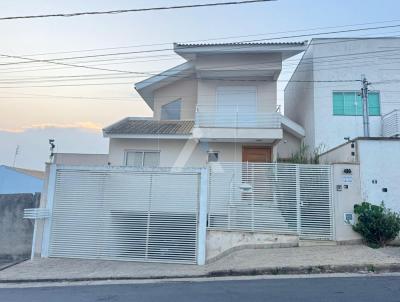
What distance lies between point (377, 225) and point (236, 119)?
23.9 ft

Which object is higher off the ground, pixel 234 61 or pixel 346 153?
pixel 234 61

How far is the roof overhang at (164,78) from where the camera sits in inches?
636

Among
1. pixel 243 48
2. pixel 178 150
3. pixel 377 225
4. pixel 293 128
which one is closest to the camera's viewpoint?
pixel 377 225

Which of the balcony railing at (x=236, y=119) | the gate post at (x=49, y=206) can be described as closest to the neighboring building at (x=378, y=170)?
the balcony railing at (x=236, y=119)

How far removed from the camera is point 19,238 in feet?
33.9

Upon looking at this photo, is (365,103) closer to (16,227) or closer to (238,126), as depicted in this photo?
(238,126)

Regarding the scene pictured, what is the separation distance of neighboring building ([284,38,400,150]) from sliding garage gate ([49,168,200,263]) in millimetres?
8169

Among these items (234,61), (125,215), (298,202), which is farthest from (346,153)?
(125,215)

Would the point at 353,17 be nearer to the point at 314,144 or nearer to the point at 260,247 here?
the point at 314,144

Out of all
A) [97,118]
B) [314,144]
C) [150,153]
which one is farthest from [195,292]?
[97,118]

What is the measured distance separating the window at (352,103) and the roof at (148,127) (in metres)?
6.92

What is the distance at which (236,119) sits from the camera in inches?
578

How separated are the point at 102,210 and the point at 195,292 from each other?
486 cm

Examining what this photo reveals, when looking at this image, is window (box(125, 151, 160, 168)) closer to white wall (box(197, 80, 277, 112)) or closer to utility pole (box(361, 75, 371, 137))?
white wall (box(197, 80, 277, 112))
